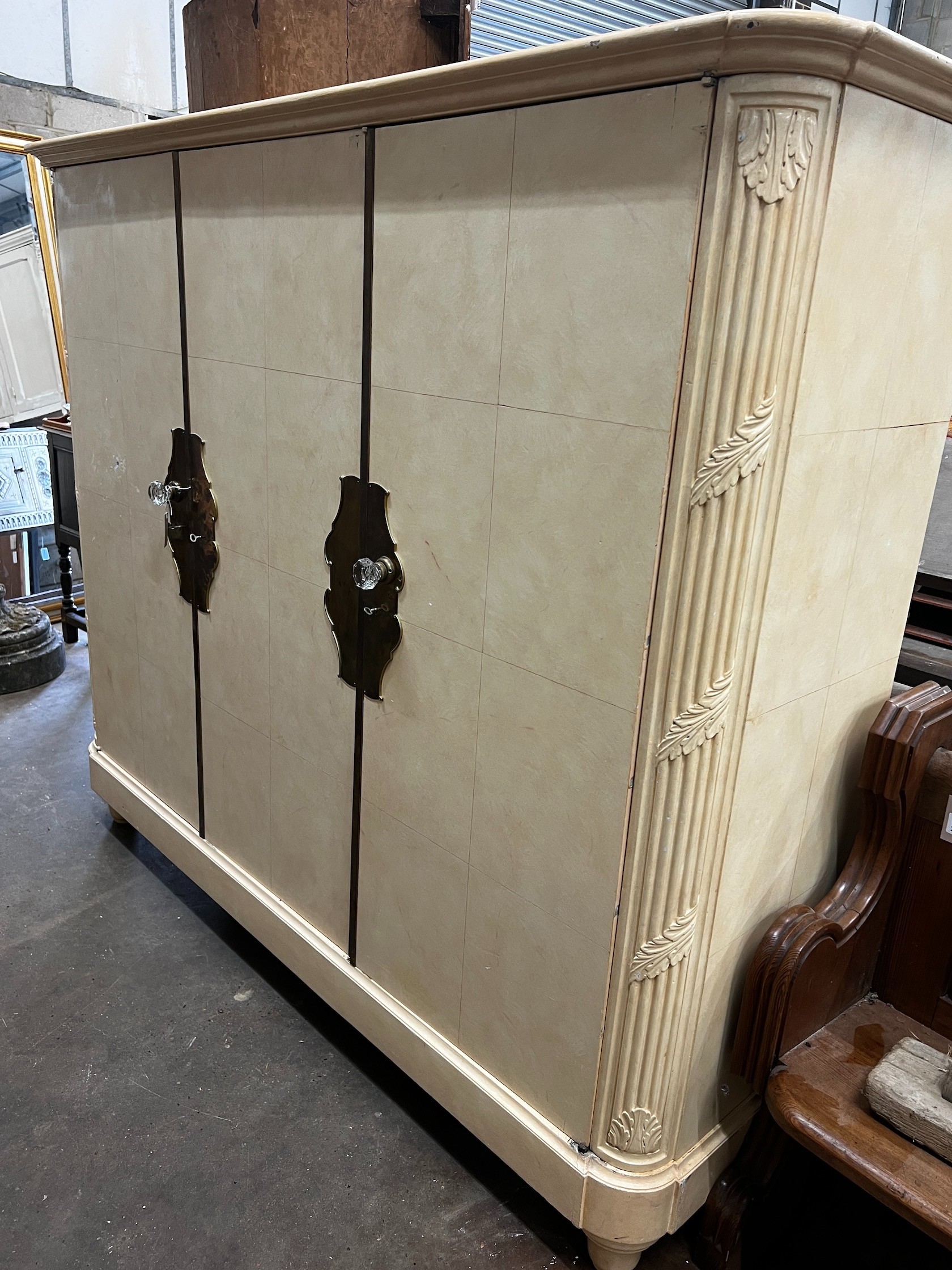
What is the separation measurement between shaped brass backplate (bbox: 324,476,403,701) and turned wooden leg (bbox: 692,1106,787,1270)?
1014 millimetres

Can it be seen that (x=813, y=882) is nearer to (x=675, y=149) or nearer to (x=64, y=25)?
(x=675, y=149)

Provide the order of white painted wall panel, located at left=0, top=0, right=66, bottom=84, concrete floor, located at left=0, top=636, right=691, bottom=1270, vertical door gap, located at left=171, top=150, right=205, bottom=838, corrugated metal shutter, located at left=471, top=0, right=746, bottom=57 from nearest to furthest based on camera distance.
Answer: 1. concrete floor, located at left=0, top=636, right=691, bottom=1270
2. vertical door gap, located at left=171, top=150, right=205, bottom=838
3. corrugated metal shutter, located at left=471, top=0, right=746, bottom=57
4. white painted wall panel, located at left=0, top=0, right=66, bottom=84

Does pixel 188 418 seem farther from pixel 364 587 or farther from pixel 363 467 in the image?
pixel 364 587

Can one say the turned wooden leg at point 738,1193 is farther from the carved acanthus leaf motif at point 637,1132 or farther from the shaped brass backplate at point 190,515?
the shaped brass backplate at point 190,515

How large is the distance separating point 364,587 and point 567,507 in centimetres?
47

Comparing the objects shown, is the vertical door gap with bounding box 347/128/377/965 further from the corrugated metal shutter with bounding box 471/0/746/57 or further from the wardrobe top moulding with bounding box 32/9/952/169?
the corrugated metal shutter with bounding box 471/0/746/57

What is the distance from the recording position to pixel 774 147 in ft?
3.62

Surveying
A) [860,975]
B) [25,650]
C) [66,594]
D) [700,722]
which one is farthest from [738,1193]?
[66,594]

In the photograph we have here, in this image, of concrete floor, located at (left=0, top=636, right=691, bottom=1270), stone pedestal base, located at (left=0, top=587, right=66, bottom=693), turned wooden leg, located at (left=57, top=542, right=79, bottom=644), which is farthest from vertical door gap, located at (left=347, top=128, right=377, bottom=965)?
turned wooden leg, located at (left=57, top=542, right=79, bottom=644)

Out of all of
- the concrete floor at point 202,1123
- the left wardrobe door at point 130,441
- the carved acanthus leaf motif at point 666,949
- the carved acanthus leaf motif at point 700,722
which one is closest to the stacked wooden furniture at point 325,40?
the left wardrobe door at point 130,441

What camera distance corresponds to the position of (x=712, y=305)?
1.17m

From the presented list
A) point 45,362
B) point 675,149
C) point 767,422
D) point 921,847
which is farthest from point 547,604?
point 45,362

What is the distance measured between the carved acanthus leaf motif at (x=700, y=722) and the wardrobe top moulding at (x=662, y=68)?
73 centimetres

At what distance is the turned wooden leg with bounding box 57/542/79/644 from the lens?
4234 mm
